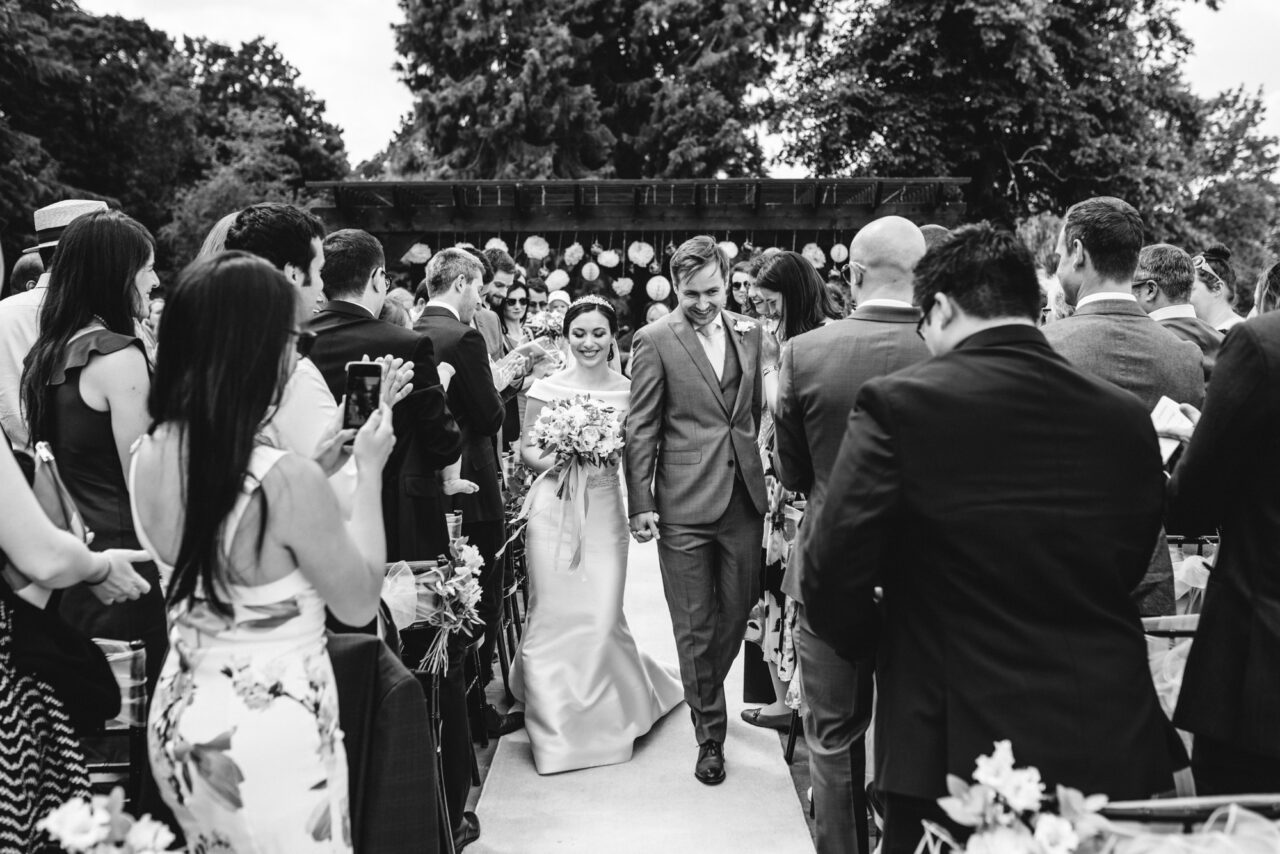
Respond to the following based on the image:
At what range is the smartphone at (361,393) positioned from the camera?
87.7 inches

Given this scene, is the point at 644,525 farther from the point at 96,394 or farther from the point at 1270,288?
the point at 1270,288

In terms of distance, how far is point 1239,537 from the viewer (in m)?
2.10

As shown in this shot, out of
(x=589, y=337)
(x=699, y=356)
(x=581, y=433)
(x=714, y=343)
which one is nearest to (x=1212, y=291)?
(x=714, y=343)

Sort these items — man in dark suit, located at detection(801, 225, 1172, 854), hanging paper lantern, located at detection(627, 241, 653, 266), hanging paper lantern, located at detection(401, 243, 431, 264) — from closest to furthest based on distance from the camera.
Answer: man in dark suit, located at detection(801, 225, 1172, 854), hanging paper lantern, located at detection(401, 243, 431, 264), hanging paper lantern, located at detection(627, 241, 653, 266)

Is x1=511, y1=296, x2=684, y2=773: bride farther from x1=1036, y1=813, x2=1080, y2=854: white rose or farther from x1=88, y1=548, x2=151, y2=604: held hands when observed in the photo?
x1=1036, y1=813, x2=1080, y2=854: white rose

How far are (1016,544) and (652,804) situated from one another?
249cm

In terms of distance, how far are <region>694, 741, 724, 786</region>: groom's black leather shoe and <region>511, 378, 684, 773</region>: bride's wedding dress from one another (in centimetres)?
38

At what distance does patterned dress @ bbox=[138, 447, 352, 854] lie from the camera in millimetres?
1739

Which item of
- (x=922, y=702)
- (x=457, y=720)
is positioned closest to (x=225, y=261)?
(x=922, y=702)

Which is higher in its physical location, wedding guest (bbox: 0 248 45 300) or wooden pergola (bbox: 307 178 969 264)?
wooden pergola (bbox: 307 178 969 264)

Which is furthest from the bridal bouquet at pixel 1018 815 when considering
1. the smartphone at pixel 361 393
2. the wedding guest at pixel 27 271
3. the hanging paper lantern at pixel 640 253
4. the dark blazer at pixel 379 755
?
the hanging paper lantern at pixel 640 253

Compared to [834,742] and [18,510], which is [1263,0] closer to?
[834,742]

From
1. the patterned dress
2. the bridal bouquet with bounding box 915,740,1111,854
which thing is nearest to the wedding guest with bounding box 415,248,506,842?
the patterned dress

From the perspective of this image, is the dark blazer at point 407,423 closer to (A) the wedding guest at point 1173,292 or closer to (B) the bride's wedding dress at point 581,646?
(B) the bride's wedding dress at point 581,646
